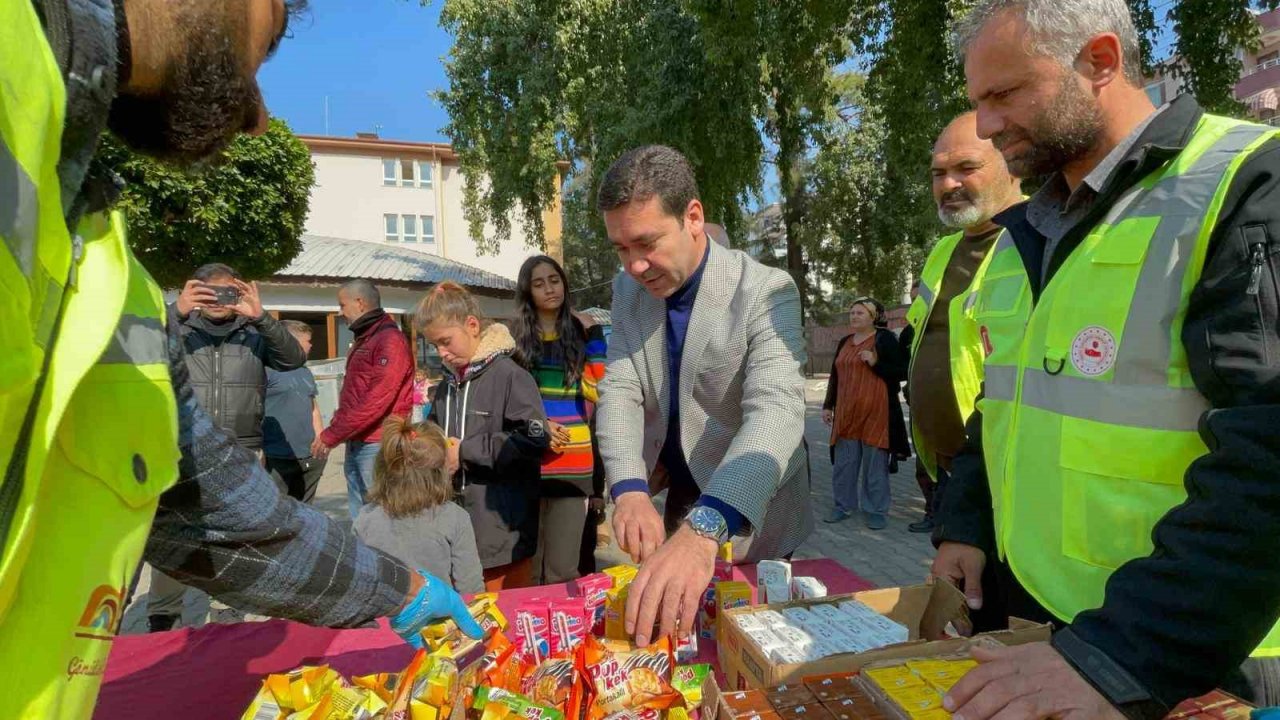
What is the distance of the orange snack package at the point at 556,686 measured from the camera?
4.59 feet

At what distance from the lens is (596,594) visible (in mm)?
1793

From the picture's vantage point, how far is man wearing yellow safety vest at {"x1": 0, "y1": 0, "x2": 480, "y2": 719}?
0.56 meters

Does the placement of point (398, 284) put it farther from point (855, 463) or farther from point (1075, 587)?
point (1075, 587)

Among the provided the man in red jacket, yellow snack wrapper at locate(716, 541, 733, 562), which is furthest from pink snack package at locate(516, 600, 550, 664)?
the man in red jacket

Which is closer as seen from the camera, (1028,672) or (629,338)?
(1028,672)

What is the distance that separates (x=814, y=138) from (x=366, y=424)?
10.9 metres

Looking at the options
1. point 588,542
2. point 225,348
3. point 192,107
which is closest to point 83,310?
point 192,107

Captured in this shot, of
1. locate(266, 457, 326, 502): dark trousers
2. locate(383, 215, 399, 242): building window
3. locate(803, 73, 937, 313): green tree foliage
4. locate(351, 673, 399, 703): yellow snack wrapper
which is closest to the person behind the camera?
locate(351, 673, 399, 703): yellow snack wrapper

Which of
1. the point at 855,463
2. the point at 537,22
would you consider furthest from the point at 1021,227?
the point at 537,22

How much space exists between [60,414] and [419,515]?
7.66ft

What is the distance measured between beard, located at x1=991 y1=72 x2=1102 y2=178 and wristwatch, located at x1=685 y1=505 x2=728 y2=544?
1.03 metres

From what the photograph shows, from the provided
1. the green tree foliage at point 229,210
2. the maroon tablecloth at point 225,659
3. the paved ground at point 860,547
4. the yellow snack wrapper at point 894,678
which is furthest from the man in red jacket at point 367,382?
the green tree foliage at point 229,210

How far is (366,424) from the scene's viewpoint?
4.70 meters

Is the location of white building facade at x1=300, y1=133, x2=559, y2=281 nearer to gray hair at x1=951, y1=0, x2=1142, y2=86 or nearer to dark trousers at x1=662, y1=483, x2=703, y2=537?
dark trousers at x1=662, y1=483, x2=703, y2=537
